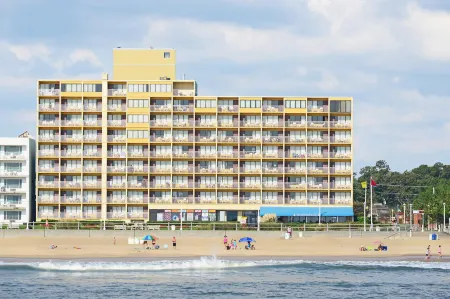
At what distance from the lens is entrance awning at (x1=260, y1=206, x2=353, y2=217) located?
5487 inches

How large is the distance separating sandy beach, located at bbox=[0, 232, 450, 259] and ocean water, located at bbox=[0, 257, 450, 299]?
5563mm

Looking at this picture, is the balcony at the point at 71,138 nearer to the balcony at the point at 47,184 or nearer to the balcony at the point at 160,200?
the balcony at the point at 47,184

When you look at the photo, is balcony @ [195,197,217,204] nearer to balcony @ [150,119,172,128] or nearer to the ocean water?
balcony @ [150,119,172,128]

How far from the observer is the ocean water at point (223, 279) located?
237 feet

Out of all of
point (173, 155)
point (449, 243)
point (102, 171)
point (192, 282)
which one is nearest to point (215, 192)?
point (173, 155)

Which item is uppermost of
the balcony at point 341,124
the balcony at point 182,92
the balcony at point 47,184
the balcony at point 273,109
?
the balcony at point 182,92

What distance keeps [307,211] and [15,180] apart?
4710 centimetres

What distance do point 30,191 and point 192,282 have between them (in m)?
71.2

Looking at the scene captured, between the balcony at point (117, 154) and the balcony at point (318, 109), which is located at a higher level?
A: the balcony at point (318, 109)

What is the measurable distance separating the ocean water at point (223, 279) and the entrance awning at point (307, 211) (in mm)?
46948

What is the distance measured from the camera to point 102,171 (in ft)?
467

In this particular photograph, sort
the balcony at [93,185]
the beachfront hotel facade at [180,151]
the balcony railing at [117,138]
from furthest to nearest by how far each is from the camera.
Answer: the balcony railing at [117,138] → the balcony at [93,185] → the beachfront hotel facade at [180,151]

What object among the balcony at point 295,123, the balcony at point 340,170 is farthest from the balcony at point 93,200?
the balcony at point 340,170

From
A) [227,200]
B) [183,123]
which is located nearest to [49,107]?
[183,123]
